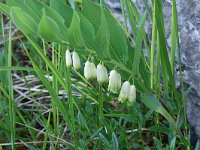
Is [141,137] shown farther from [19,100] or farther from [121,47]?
[19,100]

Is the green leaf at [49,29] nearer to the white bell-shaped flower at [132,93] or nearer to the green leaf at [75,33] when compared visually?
the green leaf at [75,33]

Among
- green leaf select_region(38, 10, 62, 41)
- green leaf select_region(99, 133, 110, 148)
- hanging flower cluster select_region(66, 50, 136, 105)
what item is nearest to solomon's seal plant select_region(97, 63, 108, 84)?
hanging flower cluster select_region(66, 50, 136, 105)

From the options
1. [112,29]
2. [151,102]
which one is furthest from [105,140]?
[112,29]

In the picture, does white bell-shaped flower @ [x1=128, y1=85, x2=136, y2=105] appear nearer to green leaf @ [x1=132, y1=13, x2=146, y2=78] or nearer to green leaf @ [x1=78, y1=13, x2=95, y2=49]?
green leaf @ [x1=132, y1=13, x2=146, y2=78]

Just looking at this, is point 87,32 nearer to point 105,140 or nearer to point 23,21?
point 23,21

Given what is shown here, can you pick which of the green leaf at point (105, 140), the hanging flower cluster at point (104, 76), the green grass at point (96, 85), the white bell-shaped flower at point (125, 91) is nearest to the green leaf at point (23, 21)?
the green grass at point (96, 85)

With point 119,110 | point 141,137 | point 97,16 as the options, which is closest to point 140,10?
point 119,110
